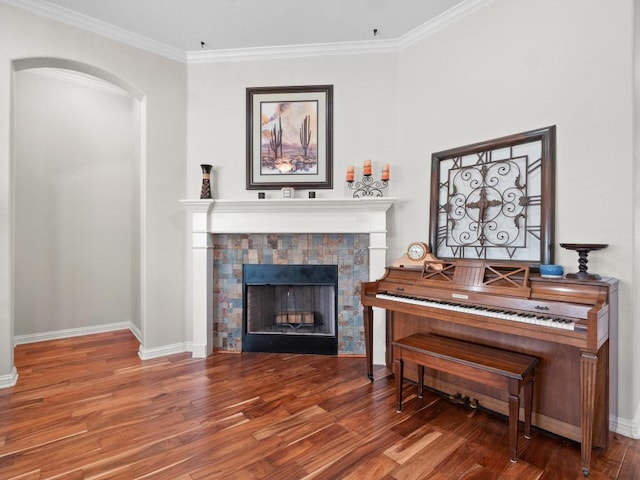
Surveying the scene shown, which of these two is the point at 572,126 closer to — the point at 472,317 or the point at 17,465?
the point at 472,317

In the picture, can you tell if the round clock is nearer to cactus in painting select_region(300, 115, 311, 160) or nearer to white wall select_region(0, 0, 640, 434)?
white wall select_region(0, 0, 640, 434)

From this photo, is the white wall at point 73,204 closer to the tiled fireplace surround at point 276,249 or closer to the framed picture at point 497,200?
the tiled fireplace surround at point 276,249

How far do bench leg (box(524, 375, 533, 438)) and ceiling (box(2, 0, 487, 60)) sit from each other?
107 inches

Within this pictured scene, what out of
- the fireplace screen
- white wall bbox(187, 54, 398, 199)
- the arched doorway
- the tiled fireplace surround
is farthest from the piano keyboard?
the arched doorway

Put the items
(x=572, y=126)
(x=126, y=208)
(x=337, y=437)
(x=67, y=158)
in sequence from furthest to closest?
(x=126, y=208) < (x=67, y=158) < (x=572, y=126) < (x=337, y=437)

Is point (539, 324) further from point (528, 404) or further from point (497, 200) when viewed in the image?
point (497, 200)

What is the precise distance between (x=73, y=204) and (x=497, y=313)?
4.40 meters

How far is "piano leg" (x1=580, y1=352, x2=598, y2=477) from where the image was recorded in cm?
154

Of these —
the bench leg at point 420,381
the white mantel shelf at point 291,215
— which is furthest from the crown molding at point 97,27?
the bench leg at point 420,381

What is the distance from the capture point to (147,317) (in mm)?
3066

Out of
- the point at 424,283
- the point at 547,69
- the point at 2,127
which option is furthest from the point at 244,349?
the point at 547,69

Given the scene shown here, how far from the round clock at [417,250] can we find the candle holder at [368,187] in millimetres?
612

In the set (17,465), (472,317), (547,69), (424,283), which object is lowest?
(17,465)

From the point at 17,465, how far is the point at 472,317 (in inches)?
101
